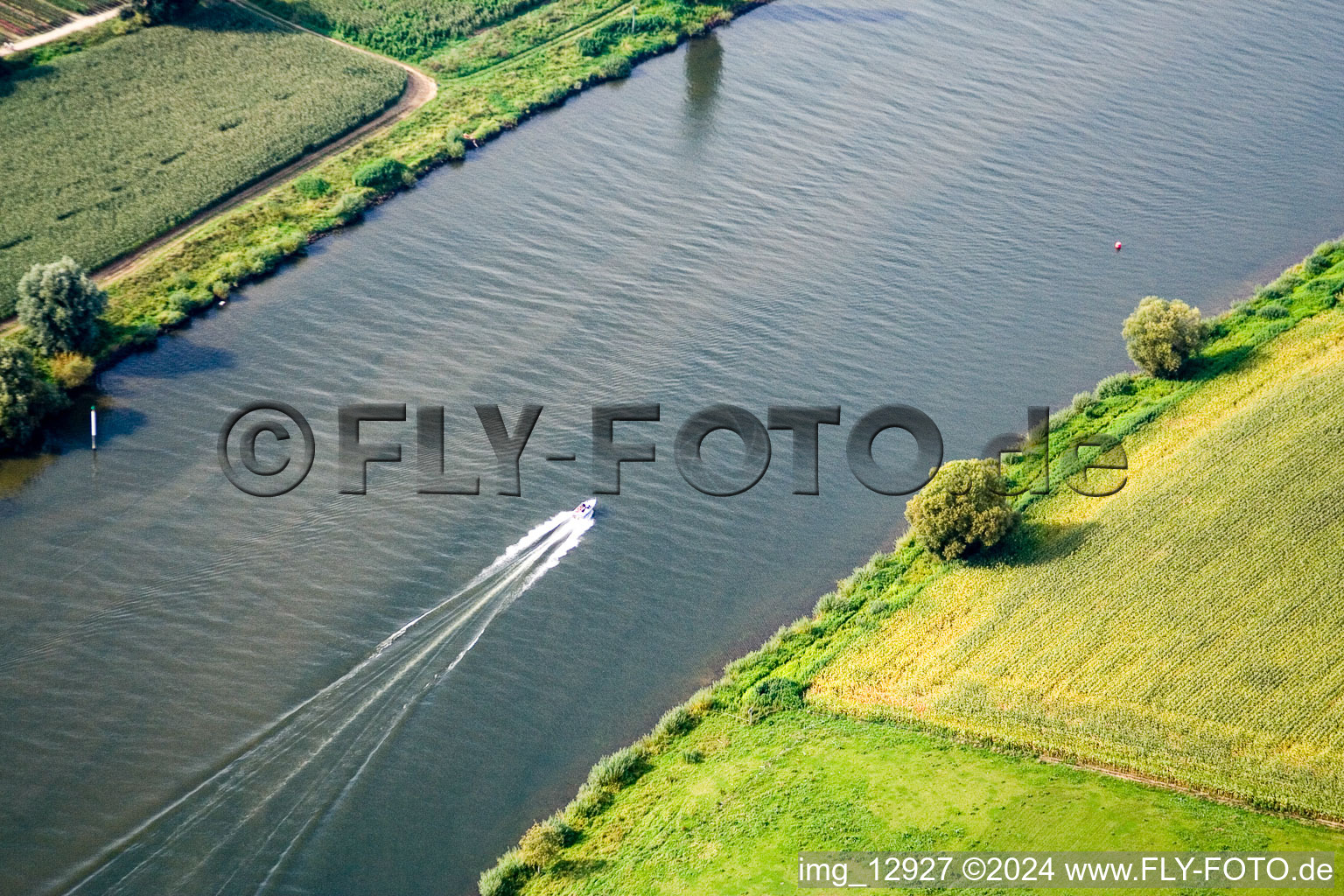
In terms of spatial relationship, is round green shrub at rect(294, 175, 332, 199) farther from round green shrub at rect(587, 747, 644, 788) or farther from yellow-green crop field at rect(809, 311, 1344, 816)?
yellow-green crop field at rect(809, 311, 1344, 816)

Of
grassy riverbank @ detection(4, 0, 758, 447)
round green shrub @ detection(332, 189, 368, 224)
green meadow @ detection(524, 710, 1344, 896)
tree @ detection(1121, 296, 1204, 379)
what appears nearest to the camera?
green meadow @ detection(524, 710, 1344, 896)

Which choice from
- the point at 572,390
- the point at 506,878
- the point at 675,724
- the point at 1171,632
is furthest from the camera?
the point at 572,390

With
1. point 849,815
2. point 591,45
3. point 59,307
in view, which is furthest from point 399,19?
point 849,815

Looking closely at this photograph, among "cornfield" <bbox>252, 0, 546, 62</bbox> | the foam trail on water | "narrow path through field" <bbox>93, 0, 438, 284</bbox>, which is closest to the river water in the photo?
the foam trail on water

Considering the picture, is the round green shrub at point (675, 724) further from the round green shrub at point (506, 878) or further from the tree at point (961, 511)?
the tree at point (961, 511)

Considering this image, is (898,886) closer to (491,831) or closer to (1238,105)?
(491,831)

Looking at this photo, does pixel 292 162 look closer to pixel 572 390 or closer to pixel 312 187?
Result: pixel 312 187

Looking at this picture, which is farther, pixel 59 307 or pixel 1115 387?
pixel 1115 387
